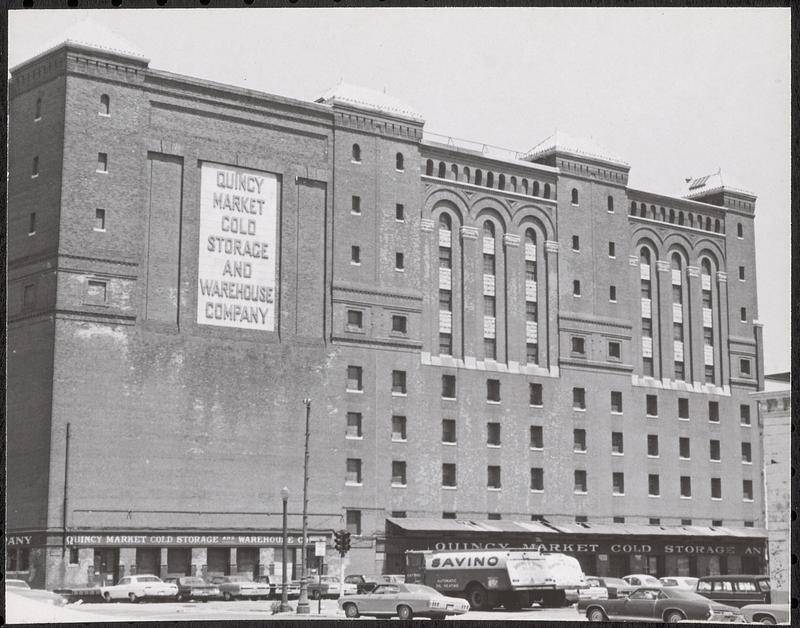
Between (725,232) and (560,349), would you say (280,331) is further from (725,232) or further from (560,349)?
(725,232)

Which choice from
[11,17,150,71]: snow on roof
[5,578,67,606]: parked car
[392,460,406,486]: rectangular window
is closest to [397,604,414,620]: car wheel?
[5,578,67,606]: parked car

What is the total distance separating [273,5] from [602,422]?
57056 millimetres

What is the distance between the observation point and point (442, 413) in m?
79.2

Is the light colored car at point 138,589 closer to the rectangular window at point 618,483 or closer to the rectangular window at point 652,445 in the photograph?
the rectangular window at point 618,483

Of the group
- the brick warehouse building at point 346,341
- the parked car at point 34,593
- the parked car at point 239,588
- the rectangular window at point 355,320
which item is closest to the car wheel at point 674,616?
the parked car at point 239,588

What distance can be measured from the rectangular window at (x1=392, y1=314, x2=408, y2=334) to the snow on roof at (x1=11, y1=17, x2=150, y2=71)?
1999cm

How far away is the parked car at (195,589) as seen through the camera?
6206 centimetres

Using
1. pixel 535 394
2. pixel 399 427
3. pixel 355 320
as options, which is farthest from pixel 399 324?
pixel 535 394

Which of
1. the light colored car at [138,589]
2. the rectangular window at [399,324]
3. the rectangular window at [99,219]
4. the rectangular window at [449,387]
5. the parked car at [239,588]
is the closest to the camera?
the light colored car at [138,589]

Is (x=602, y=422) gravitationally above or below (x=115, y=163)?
below

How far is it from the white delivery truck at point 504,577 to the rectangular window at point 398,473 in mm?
16021

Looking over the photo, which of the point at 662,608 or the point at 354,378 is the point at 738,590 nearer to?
the point at 662,608

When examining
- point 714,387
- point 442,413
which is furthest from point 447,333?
point 714,387

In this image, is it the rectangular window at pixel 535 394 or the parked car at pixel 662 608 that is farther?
the rectangular window at pixel 535 394
